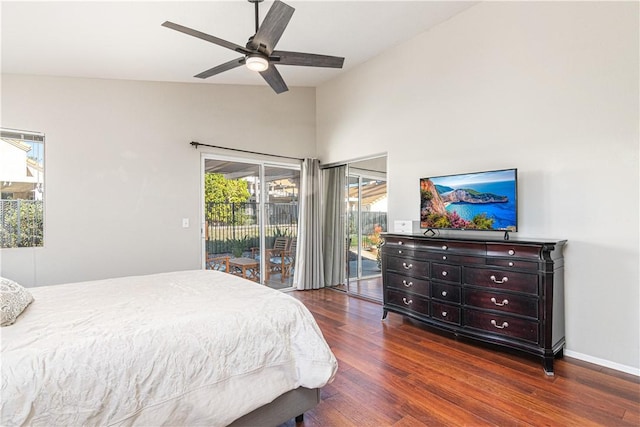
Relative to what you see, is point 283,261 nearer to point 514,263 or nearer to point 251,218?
point 251,218

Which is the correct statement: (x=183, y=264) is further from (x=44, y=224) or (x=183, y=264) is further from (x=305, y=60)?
(x=305, y=60)

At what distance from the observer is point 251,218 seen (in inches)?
199

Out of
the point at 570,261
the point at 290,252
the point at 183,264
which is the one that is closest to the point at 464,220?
the point at 570,261

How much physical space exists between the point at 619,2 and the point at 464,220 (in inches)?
83.6

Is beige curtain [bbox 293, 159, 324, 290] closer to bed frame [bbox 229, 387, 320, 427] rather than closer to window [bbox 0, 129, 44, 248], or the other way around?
window [bbox 0, 129, 44, 248]

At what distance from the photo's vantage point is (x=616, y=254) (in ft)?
8.65

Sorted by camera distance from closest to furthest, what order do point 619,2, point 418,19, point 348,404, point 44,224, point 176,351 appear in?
1. point 176,351
2. point 348,404
3. point 619,2
4. point 44,224
5. point 418,19

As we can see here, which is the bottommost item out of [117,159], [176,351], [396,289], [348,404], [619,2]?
[348,404]

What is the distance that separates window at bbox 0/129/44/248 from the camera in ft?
10.8

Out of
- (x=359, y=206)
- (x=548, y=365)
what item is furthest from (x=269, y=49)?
(x=359, y=206)

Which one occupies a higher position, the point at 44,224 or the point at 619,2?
the point at 619,2

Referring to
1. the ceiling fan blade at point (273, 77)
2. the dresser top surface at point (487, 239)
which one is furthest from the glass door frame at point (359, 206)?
the ceiling fan blade at point (273, 77)

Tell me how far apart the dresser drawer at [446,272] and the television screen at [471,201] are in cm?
51

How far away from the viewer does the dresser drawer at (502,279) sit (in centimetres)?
269
